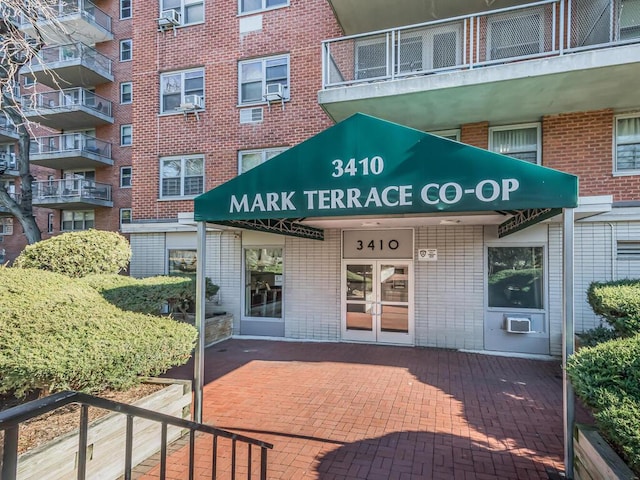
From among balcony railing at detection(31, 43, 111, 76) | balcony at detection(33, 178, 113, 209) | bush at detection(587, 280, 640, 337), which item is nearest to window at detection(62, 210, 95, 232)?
balcony at detection(33, 178, 113, 209)

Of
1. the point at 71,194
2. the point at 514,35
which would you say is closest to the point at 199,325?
the point at 514,35

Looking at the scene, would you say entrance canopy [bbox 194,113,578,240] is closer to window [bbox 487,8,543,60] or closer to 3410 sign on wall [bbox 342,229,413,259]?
3410 sign on wall [bbox 342,229,413,259]

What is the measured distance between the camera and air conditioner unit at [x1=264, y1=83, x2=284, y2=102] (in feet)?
32.7

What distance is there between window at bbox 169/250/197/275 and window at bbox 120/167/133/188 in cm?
1239

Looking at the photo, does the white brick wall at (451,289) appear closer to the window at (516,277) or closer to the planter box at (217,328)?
the window at (516,277)

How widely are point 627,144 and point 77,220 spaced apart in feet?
81.6

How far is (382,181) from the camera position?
14.1 ft

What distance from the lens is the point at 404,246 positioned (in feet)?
30.2

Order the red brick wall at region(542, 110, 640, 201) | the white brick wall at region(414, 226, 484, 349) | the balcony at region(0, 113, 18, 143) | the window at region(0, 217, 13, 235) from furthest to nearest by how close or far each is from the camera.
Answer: the window at region(0, 217, 13, 235), the balcony at region(0, 113, 18, 143), the white brick wall at region(414, 226, 484, 349), the red brick wall at region(542, 110, 640, 201)

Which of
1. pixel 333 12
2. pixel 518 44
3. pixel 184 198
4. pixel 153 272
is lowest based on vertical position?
pixel 153 272

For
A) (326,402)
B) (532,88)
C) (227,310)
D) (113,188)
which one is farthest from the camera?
(113,188)

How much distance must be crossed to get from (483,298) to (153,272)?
9.25 metres

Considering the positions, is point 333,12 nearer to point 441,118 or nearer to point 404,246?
point 441,118

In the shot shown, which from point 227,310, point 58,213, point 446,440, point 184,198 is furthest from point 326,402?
point 58,213
